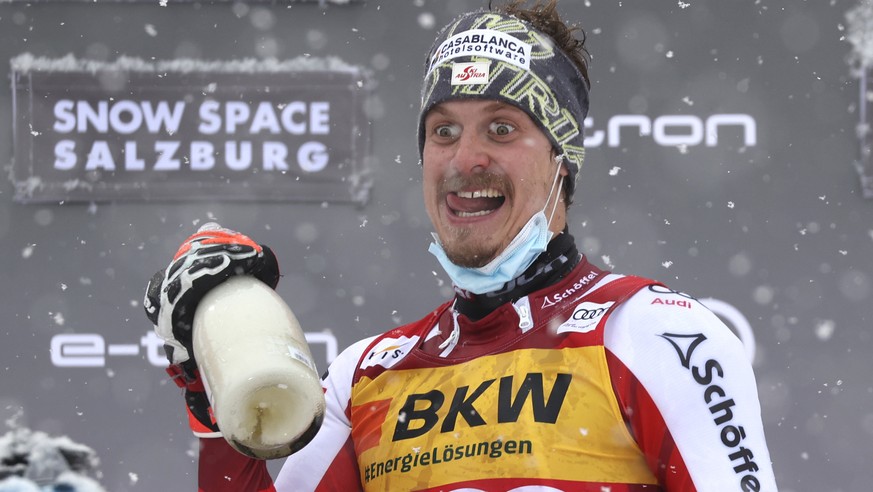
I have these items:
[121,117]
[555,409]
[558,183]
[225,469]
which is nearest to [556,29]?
[558,183]

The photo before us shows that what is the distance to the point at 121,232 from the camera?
3.96 metres

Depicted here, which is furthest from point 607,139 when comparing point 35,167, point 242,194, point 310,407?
point 310,407

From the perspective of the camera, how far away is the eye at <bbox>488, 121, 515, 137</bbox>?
2.01 m

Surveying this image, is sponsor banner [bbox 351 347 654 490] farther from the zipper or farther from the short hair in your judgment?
the short hair

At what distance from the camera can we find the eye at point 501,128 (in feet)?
6.59

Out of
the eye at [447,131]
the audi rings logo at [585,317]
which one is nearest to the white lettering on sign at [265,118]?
the eye at [447,131]

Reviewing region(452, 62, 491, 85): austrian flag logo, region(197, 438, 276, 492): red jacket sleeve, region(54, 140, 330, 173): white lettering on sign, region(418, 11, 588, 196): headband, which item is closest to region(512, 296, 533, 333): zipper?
region(418, 11, 588, 196): headband

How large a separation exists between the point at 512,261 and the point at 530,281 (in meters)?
0.06

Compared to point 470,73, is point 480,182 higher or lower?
lower

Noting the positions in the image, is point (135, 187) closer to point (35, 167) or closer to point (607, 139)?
point (35, 167)

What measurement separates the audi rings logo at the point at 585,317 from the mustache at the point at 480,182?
282mm

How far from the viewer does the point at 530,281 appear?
199 centimetres

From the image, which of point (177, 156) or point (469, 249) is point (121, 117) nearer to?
point (177, 156)

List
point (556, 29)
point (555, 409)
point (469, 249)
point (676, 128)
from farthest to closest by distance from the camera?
point (676, 128), point (556, 29), point (469, 249), point (555, 409)
